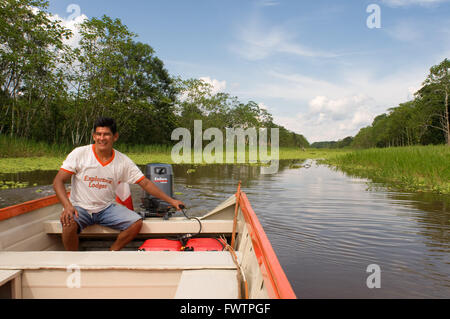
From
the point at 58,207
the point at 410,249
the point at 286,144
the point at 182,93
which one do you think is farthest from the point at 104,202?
the point at 286,144

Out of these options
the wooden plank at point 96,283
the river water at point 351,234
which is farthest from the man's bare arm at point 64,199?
the river water at point 351,234

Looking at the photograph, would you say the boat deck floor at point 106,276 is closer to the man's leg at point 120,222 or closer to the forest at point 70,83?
the man's leg at point 120,222

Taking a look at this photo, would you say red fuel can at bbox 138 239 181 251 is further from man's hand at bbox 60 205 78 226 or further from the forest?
the forest

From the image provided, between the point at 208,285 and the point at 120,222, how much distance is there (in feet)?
5.03

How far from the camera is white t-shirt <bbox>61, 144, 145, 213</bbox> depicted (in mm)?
3051

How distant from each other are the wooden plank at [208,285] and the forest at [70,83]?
19762mm

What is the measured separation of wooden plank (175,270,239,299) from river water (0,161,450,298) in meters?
1.41

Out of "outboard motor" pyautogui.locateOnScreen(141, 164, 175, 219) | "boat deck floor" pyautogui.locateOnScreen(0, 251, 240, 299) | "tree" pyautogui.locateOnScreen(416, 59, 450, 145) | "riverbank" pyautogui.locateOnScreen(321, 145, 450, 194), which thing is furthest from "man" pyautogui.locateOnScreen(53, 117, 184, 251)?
"tree" pyautogui.locateOnScreen(416, 59, 450, 145)

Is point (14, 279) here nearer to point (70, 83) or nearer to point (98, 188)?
point (98, 188)

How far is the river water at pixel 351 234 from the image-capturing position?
3285 millimetres

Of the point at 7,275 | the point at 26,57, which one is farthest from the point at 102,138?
the point at 26,57
